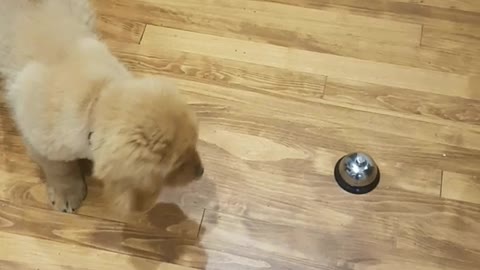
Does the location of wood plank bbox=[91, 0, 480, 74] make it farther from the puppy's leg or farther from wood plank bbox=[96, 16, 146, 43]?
the puppy's leg

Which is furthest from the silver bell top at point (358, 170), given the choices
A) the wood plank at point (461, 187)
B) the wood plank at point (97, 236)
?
the wood plank at point (97, 236)

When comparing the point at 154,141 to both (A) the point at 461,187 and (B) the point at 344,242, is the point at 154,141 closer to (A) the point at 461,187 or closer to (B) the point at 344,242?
(B) the point at 344,242

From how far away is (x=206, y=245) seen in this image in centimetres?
179

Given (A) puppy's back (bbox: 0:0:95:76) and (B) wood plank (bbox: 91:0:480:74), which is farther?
(B) wood plank (bbox: 91:0:480:74)

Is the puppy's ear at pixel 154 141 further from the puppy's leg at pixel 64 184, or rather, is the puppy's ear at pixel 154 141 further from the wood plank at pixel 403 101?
the wood plank at pixel 403 101

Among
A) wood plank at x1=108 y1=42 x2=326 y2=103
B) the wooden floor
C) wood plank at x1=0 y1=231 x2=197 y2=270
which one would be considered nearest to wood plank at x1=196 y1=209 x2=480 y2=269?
the wooden floor

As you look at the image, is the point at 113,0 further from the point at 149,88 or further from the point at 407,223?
the point at 407,223

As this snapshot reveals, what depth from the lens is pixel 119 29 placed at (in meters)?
2.16

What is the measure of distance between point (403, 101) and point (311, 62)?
0.92ft

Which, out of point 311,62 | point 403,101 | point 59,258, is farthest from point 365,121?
point 59,258

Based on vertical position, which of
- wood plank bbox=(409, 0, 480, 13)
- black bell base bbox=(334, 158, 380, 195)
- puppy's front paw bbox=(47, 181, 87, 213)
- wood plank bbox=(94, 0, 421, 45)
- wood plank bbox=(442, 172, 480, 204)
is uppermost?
wood plank bbox=(409, 0, 480, 13)

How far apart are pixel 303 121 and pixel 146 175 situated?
2.18 ft

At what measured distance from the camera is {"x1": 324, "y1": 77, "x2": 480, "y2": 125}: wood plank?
2002mm

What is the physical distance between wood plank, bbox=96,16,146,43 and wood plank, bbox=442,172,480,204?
951 mm
